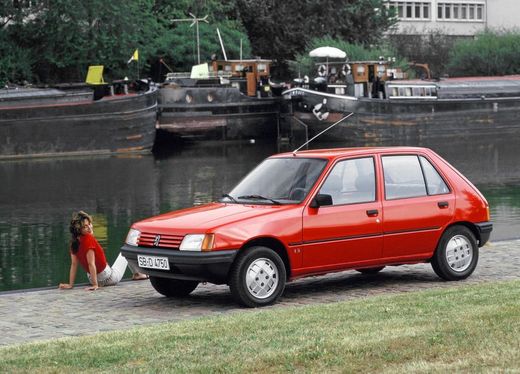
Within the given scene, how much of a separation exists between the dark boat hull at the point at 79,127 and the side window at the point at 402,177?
49.8 metres

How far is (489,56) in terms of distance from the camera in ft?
307

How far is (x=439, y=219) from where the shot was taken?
14.5 m

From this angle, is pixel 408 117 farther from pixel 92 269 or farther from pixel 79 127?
pixel 92 269

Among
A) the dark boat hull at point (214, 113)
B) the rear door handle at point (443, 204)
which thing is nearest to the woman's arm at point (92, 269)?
the rear door handle at point (443, 204)

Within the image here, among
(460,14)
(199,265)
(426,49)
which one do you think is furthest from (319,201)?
(460,14)

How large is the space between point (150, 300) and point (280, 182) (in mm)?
1971

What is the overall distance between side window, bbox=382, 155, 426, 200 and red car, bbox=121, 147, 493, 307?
0.05ft

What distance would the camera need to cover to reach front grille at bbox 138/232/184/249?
13.0m

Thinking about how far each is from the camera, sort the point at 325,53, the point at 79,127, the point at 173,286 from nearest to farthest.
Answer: the point at 173,286 → the point at 79,127 → the point at 325,53

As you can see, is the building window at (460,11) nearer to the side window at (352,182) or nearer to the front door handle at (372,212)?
the side window at (352,182)

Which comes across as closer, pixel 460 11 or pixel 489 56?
pixel 489 56

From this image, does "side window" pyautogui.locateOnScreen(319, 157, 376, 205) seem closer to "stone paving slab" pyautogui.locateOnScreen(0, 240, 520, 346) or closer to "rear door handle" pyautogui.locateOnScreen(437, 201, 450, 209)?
"rear door handle" pyautogui.locateOnScreen(437, 201, 450, 209)

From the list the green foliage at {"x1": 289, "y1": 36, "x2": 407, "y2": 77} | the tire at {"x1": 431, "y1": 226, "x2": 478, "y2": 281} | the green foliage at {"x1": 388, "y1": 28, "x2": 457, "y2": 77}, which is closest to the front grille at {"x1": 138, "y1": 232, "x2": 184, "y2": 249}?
the tire at {"x1": 431, "y1": 226, "x2": 478, "y2": 281}

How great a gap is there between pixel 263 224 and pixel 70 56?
60.3 m
